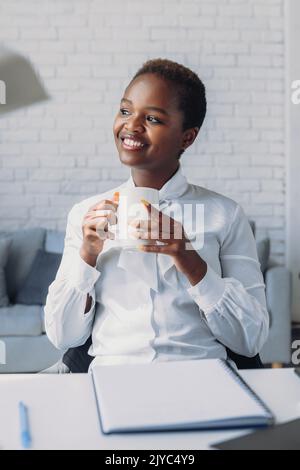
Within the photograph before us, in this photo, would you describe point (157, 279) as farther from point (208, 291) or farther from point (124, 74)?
point (124, 74)

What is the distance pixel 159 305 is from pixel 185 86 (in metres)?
0.39

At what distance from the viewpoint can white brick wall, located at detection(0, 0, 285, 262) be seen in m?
1.56

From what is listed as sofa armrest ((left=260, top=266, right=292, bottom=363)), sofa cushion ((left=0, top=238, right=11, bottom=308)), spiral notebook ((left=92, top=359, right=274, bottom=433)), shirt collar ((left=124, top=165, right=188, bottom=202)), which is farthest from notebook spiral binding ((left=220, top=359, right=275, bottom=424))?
sofa cushion ((left=0, top=238, right=11, bottom=308))

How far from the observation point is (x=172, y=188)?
112cm

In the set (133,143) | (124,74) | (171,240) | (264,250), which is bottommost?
(264,250)

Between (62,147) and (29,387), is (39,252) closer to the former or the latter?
(62,147)

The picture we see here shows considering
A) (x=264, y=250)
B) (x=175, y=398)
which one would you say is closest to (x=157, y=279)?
(x=175, y=398)

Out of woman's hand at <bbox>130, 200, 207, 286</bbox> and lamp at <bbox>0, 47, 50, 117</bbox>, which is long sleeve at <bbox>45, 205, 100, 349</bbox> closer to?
woman's hand at <bbox>130, 200, 207, 286</bbox>

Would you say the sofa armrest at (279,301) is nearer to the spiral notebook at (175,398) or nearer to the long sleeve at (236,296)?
the long sleeve at (236,296)

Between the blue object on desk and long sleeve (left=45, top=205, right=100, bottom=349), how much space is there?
0.31m

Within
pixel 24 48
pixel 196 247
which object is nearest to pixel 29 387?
pixel 196 247

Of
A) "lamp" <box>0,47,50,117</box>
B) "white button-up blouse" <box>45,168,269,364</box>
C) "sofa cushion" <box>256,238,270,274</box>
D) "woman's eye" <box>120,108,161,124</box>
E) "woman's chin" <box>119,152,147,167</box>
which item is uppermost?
"lamp" <box>0,47,50,117</box>

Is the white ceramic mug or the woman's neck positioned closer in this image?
the white ceramic mug

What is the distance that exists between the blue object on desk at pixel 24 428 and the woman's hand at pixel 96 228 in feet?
1.06
